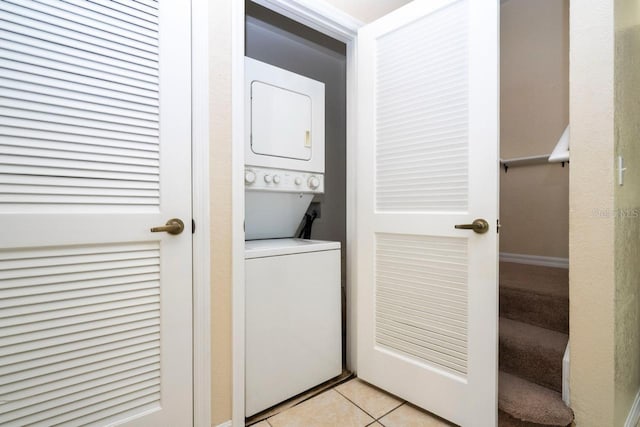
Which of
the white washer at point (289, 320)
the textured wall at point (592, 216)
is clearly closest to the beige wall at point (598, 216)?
the textured wall at point (592, 216)

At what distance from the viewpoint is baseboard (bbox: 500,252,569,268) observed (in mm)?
2633

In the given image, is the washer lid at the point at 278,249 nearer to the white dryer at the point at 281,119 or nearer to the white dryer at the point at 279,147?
the white dryer at the point at 279,147

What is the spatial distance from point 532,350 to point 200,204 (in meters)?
1.74

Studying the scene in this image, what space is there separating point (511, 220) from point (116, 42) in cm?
314

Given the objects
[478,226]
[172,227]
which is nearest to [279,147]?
[172,227]

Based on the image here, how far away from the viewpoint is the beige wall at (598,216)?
1.18 metres

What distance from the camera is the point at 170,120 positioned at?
1.26 metres

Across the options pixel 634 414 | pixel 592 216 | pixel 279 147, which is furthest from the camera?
pixel 279 147

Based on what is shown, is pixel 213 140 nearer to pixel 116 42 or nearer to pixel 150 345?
pixel 116 42

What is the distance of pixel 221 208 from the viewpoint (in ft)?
4.59

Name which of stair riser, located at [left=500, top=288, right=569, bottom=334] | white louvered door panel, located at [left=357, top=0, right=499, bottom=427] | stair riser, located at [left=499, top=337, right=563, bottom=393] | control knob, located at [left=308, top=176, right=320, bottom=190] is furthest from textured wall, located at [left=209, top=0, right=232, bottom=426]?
stair riser, located at [left=500, top=288, right=569, bottom=334]

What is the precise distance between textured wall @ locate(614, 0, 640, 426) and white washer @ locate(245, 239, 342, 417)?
1250 mm

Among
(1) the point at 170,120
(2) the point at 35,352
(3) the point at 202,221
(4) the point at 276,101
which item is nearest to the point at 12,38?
(1) the point at 170,120

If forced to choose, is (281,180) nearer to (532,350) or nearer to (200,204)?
(200,204)
